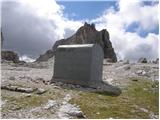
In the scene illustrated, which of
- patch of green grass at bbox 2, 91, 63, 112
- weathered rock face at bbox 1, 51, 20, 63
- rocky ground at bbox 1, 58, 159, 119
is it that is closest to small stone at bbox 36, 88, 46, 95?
rocky ground at bbox 1, 58, 159, 119

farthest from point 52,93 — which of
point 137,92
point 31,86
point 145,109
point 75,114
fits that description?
point 137,92

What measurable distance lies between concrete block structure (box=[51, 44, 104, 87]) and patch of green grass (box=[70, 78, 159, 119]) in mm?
4069

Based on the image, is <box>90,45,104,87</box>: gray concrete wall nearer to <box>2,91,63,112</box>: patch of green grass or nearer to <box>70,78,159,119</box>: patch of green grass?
<box>70,78,159,119</box>: patch of green grass

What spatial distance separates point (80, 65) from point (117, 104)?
9.47 metres

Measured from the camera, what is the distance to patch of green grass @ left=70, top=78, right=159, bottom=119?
1211 inches

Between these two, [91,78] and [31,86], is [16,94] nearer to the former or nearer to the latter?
[31,86]

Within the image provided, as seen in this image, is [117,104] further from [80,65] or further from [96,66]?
[96,66]

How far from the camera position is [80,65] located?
43.0 m

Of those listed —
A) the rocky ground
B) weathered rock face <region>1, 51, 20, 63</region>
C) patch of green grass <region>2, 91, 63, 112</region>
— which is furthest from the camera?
weathered rock face <region>1, 51, 20, 63</region>

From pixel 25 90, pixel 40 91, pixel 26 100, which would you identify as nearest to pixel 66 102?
pixel 26 100

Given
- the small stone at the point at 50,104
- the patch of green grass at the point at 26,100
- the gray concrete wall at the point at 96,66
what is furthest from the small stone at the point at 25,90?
the gray concrete wall at the point at 96,66

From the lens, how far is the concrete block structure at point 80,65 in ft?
139

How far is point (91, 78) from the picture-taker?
4241 centimetres

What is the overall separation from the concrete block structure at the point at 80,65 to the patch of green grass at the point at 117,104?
407cm
